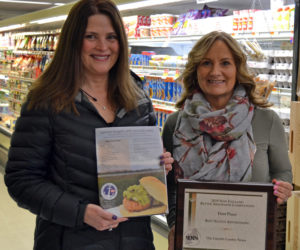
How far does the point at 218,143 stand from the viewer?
5.76ft

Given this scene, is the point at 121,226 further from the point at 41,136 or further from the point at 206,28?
the point at 206,28

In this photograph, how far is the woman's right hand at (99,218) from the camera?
1429 millimetres

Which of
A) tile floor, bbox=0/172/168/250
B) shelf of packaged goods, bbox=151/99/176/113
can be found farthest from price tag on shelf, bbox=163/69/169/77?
tile floor, bbox=0/172/168/250

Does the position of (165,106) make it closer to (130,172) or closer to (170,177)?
(170,177)

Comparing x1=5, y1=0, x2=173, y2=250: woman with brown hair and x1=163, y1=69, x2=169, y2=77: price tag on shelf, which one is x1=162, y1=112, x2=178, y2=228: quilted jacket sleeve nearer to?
x1=5, y1=0, x2=173, y2=250: woman with brown hair

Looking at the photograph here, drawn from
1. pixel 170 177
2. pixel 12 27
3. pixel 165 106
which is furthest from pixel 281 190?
pixel 12 27

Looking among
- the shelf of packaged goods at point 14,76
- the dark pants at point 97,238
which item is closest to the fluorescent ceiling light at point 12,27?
the shelf of packaged goods at point 14,76

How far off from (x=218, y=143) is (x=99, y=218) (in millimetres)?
627

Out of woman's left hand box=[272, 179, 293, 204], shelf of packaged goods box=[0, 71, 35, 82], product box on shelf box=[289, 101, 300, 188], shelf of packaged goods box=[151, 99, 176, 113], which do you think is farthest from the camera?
shelf of packaged goods box=[0, 71, 35, 82]

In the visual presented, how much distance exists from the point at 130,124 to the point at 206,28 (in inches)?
75.7

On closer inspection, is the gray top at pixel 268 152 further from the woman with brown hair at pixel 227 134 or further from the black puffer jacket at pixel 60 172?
the black puffer jacket at pixel 60 172

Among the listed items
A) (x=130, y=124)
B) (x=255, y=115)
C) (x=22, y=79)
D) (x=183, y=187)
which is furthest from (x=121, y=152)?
(x=22, y=79)

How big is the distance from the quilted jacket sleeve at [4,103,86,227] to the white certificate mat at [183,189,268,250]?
0.41 metres

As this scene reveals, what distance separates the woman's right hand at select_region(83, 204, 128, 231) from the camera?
143cm
